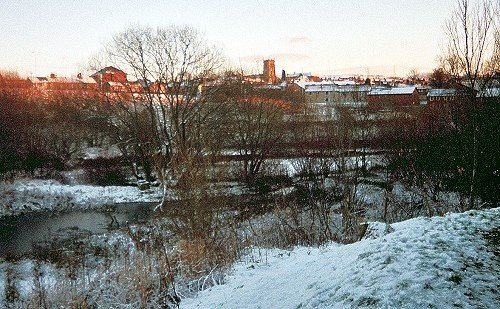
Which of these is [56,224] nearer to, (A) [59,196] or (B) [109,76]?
(A) [59,196]

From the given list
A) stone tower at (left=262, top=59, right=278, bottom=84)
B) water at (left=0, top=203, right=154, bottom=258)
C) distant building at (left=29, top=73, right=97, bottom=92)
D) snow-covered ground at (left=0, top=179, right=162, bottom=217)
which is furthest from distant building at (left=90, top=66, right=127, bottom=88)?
stone tower at (left=262, top=59, right=278, bottom=84)

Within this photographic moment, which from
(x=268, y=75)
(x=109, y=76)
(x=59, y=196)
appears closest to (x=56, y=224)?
(x=59, y=196)

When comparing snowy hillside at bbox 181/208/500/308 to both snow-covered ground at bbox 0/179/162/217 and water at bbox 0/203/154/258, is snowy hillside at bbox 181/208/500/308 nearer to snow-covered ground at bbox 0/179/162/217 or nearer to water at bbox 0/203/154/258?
water at bbox 0/203/154/258

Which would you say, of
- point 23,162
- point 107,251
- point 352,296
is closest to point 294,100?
point 23,162

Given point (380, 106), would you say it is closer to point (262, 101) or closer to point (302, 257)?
point (262, 101)

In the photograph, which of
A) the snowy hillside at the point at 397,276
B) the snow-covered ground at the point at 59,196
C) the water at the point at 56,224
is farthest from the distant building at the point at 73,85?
the snowy hillside at the point at 397,276

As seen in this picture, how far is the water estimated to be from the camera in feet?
46.4

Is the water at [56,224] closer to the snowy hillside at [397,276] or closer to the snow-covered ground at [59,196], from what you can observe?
the snow-covered ground at [59,196]

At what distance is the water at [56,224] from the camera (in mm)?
14141

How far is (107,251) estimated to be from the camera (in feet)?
41.5

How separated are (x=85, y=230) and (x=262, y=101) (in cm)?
1364

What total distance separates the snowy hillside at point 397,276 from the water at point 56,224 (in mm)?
10797

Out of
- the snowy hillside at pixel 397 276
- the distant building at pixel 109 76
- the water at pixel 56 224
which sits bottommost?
the water at pixel 56 224

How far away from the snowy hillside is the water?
10.8 metres
